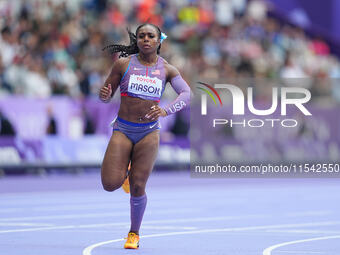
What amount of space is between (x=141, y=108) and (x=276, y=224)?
378 cm

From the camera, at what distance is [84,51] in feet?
78.4

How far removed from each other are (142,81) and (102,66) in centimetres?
1387

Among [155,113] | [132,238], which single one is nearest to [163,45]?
[155,113]

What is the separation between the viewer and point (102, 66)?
Answer: 23516 millimetres

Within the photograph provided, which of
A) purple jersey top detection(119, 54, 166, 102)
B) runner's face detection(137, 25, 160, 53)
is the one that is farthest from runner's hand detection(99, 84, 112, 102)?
runner's face detection(137, 25, 160, 53)

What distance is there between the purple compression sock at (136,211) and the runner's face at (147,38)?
165 centimetres

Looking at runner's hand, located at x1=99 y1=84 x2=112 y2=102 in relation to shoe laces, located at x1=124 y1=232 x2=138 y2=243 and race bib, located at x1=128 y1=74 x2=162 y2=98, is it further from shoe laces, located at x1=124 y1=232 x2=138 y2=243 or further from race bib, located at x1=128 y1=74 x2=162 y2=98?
shoe laces, located at x1=124 y1=232 x2=138 y2=243

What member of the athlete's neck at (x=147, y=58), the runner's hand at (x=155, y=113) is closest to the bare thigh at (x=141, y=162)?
the runner's hand at (x=155, y=113)

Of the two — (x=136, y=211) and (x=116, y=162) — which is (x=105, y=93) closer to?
(x=116, y=162)

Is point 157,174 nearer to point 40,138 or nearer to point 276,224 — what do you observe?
point 40,138

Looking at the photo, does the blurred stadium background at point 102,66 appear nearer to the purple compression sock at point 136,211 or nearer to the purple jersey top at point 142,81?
the purple jersey top at point 142,81

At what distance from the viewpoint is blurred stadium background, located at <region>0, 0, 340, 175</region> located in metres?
21.6

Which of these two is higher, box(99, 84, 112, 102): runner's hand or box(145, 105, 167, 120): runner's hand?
box(99, 84, 112, 102): runner's hand

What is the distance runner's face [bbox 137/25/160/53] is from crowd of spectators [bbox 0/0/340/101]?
11.2 meters
